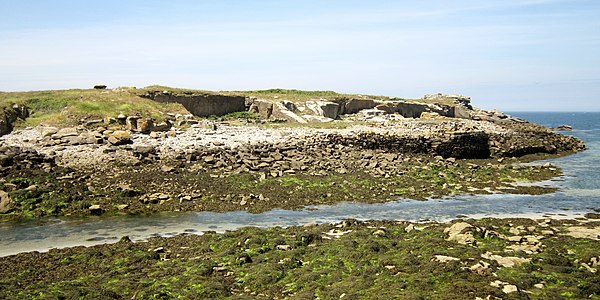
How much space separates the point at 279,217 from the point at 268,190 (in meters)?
3.88

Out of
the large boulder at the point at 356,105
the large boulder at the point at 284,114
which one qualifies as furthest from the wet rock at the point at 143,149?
the large boulder at the point at 356,105

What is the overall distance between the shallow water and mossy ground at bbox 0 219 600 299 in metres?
1.74

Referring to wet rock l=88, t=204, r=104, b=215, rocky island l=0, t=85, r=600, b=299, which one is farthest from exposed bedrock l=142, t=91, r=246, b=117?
wet rock l=88, t=204, r=104, b=215

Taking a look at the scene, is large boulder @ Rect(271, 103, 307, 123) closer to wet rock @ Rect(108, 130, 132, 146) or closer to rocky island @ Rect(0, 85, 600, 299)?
rocky island @ Rect(0, 85, 600, 299)

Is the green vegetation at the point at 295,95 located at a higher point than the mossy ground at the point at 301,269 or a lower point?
higher

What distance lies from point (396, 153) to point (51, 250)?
80.3 feet

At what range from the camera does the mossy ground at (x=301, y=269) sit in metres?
10.7

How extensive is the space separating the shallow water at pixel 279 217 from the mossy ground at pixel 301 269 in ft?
5.71

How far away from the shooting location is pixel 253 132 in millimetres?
34438

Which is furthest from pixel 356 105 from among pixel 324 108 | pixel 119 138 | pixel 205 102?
pixel 119 138

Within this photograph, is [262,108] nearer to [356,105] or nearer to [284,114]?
[284,114]

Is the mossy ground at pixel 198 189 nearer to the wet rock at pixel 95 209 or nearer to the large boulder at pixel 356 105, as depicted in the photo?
the wet rock at pixel 95 209

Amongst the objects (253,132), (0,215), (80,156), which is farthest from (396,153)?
(0,215)

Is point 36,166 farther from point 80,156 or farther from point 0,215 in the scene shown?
point 0,215
